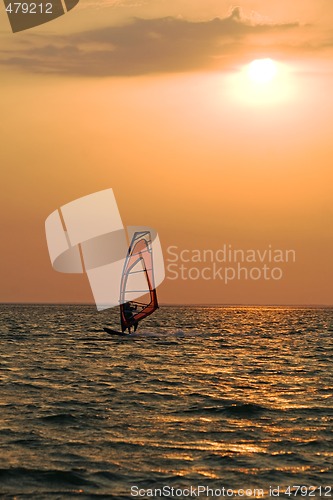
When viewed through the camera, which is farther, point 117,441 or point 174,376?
point 174,376

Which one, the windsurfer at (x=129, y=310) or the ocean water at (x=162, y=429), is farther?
the windsurfer at (x=129, y=310)

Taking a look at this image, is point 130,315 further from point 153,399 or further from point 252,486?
point 252,486

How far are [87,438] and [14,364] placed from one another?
21315mm

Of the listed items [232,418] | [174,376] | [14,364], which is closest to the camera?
[232,418]

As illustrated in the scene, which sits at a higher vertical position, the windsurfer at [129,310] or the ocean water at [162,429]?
the windsurfer at [129,310]

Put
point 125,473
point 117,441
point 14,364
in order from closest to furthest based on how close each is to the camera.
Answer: point 125,473, point 117,441, point 14,364

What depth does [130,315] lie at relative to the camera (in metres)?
64.6

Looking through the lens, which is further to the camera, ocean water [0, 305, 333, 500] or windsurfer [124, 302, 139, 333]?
windsurfer [124, 302, 139, 333]

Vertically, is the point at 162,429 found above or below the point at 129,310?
below

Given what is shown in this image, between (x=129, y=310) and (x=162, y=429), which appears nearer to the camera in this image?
(x=162, y=429)

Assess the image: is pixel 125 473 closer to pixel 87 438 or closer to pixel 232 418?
pixel 87 438

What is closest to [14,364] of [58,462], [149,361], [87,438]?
[149,361]

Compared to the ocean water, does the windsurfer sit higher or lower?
higher

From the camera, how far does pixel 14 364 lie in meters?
41.9
